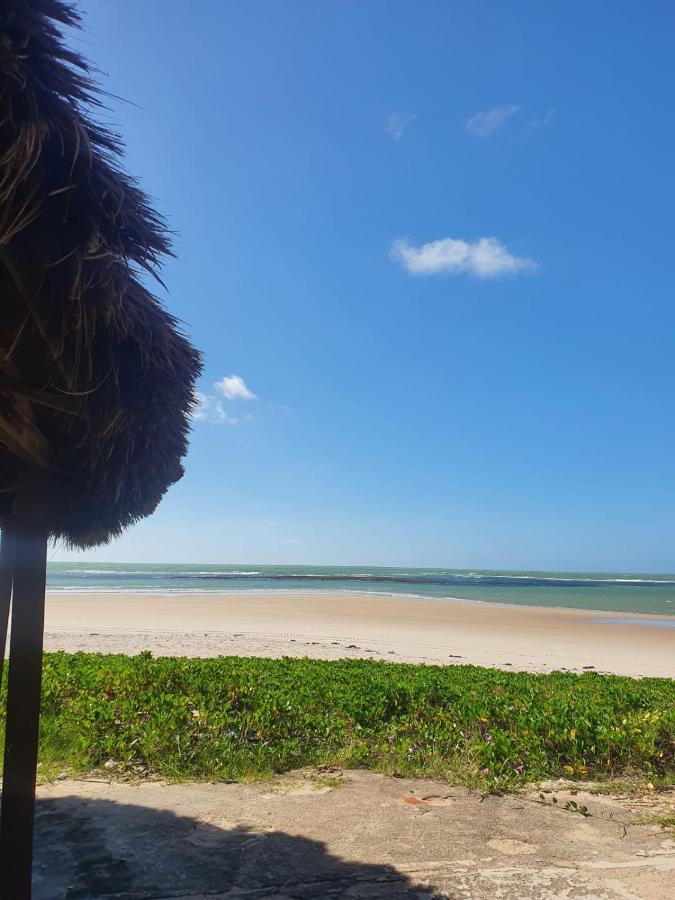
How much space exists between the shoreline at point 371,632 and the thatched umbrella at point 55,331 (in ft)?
34.8

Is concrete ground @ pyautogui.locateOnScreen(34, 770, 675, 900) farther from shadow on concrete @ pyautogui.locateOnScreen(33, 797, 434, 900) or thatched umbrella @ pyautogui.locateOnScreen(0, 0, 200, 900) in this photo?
thatched umbrella @ pyautogui.locateOnScreen(0, 0, 200, 900)

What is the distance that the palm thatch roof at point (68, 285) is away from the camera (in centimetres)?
174

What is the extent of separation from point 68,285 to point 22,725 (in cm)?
196

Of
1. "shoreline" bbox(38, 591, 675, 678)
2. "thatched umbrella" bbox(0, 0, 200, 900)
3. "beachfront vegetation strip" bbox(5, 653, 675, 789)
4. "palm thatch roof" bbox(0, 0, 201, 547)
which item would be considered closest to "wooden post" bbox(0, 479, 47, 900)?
"thatched umbrella" bbox(0, 0, 200, 900)

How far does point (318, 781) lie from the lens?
15.3 feet

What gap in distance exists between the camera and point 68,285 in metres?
2.09

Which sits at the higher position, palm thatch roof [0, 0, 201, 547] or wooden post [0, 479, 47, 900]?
palm thatch roof [0, 0, 201, 547]

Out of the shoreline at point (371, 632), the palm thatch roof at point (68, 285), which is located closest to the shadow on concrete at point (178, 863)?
the palm thatch roof at point (68, 285)

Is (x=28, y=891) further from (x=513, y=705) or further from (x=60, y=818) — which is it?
(x=513, y=705)

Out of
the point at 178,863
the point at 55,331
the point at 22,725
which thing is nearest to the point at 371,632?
the point at 178,863

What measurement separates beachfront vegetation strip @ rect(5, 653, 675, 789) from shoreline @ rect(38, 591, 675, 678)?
7.23 meters

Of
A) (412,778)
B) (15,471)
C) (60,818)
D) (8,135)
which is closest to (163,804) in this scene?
(60,818)

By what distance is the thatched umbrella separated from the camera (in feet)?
5.86

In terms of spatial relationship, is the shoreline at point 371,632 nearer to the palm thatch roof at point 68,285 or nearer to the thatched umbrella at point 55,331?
the thatched umbrella at point 55,331
